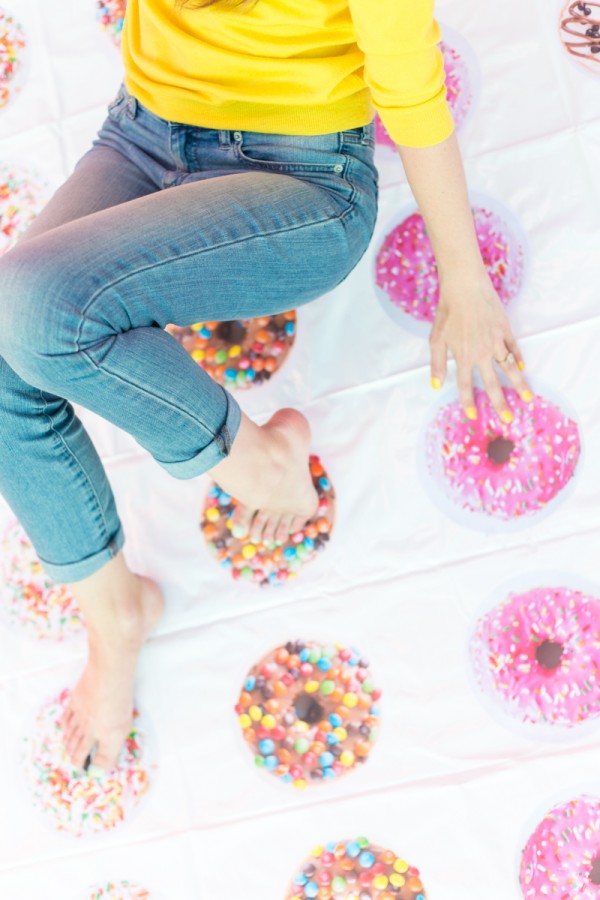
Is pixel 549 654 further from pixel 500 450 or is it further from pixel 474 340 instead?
pixel 474 340

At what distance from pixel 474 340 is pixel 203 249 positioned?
331 millimetres

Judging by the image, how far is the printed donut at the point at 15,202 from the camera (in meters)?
1.18

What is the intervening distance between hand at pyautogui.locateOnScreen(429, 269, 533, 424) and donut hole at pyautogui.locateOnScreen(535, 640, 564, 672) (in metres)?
0.25

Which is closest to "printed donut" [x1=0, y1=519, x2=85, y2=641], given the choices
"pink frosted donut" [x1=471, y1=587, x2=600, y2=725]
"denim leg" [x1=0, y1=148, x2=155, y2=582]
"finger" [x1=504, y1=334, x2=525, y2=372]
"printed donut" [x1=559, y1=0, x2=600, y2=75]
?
"denim leg" [x1=0, y1=148, x2=155, y2=582]

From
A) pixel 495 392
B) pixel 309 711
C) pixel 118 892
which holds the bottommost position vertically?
pixel 118 892

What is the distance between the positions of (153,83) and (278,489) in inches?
17.1

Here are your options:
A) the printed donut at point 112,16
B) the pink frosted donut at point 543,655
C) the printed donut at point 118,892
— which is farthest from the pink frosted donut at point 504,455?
the printed donut at point 112,16

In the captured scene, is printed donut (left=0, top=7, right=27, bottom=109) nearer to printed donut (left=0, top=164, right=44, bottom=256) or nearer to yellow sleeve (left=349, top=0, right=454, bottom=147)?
printed donut (left=0, top=164, right=44, bottom=256)

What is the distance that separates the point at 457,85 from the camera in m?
1.06

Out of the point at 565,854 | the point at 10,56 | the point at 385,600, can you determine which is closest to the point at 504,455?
the point at 385,600

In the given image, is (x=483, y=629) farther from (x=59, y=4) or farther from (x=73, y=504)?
(x=59, y=4)

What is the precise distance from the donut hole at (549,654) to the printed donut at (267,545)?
0.88ft

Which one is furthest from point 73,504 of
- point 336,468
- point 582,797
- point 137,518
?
point 582,797

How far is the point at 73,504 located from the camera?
87cm
